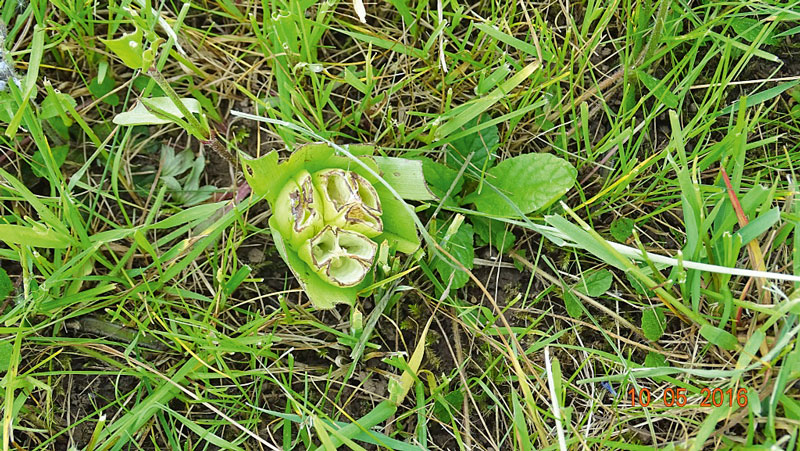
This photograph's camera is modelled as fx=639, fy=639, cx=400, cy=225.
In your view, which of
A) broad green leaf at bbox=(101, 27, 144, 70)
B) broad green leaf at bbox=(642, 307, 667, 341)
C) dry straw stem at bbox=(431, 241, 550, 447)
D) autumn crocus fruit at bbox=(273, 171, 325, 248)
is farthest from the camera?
broad green leaf at bbox=(642, 307, 667, 341)

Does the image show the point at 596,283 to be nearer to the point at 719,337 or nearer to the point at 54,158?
the point at 719,337

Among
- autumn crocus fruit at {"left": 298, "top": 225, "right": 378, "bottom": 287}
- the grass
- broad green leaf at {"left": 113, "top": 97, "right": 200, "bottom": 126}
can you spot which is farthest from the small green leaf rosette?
broad green leaf at {"left": 113, "top": 97, "right": 200, "bottom": 126}

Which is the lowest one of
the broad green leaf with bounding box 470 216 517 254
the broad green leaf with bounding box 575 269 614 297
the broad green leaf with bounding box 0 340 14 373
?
the broad green leaf with bounding box 0 340 14 373

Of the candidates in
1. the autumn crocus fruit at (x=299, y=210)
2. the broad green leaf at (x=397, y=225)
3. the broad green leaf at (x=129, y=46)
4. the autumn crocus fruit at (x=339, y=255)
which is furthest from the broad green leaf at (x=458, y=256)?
the broad green leaf at (x=129, y=46)

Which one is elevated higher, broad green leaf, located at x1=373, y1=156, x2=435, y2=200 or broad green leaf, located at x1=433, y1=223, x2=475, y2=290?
broad green leaf, located at x1=373, y1=156, x2=435, y2=200

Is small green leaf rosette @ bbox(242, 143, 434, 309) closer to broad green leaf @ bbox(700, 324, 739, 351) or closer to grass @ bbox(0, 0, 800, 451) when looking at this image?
grass @ bbox(0, 0, 800, 451)

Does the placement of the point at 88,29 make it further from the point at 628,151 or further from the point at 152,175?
the point at 628,151
